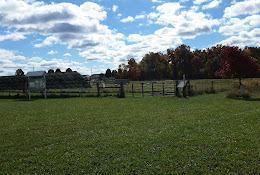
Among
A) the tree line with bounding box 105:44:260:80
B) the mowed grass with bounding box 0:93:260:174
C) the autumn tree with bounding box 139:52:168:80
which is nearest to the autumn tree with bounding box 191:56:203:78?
the tree line with bounding box 105:44:260:80

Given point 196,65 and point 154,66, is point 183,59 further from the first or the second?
point 154,66

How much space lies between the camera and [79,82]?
91.9ft

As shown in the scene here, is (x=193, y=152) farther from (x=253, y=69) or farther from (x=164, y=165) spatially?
(x=253, y=69)

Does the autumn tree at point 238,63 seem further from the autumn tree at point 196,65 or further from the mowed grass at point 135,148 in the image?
the autumn tree at point 196,65

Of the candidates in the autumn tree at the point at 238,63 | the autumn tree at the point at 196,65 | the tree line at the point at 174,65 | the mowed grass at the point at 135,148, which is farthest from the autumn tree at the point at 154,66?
the mowed grass at the point at 135,148

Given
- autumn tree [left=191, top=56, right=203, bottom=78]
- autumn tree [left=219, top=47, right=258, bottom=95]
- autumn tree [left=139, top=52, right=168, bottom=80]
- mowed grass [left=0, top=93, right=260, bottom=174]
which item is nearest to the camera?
mowed grass [left=0, top=93, right=260, bottom=174]

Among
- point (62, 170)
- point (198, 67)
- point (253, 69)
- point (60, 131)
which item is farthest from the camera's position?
point (198, 67)

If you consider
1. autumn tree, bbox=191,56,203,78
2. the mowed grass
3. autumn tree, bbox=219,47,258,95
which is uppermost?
autumn tree, bbox=191,56,203,78

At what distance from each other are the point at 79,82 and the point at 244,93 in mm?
18577

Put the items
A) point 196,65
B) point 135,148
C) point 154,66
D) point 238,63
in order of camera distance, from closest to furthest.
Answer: point 135,148 < point 238,63 < point 196,65 < point 154,66

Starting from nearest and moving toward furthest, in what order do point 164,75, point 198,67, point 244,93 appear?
point 244,93
point 198,67
point 164,75

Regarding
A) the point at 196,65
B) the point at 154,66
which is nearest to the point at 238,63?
the point at 196,65

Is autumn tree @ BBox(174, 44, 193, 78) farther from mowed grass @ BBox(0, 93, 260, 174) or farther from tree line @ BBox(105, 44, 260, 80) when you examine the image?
mowed grass @ BBox(0, 93, 260, 174)

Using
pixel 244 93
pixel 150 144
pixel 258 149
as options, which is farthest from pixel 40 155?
pixel 244 93
